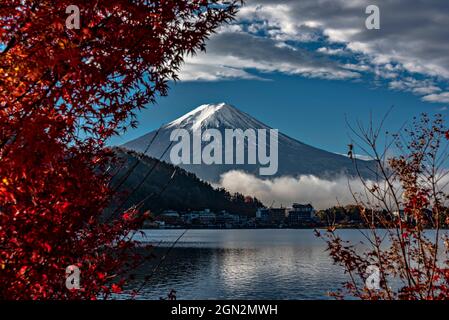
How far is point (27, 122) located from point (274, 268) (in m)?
68.0

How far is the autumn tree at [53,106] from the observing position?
4984 mm

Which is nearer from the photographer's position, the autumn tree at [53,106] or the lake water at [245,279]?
the autumn tree at [53,106]

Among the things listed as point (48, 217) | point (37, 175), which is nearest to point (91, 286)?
point (48, 217)

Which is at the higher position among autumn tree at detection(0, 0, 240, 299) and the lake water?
autumn tree at detection(0, 0, 240, 299)

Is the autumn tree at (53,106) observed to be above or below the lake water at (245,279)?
above

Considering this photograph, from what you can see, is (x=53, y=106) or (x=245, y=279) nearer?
(x=53, y=106)

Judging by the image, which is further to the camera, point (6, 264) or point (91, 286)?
point (91, 286)

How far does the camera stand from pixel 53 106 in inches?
212

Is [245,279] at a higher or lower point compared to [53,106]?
lower

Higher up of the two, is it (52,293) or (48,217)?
(48,217)

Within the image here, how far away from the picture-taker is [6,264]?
547cm

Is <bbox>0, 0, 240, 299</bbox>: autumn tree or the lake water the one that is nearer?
<bbox>0, 0, 240, 299</bbox>: autumn tree

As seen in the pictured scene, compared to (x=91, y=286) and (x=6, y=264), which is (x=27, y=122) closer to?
(x=6, y=264)

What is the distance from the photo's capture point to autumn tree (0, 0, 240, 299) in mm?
4984
